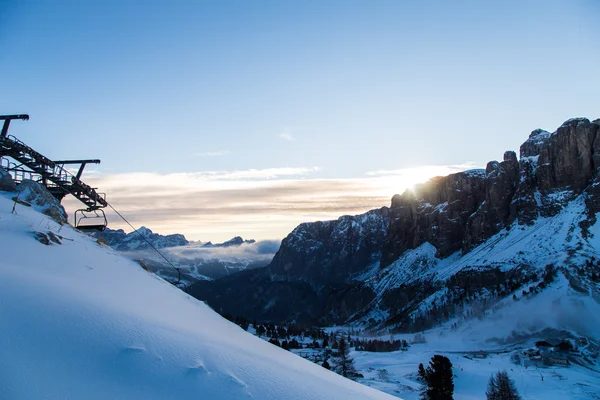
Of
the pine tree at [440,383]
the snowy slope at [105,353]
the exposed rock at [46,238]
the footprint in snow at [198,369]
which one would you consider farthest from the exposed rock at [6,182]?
the pine tree at [440,383]

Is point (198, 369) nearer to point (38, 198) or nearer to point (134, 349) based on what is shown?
point (134, 349)

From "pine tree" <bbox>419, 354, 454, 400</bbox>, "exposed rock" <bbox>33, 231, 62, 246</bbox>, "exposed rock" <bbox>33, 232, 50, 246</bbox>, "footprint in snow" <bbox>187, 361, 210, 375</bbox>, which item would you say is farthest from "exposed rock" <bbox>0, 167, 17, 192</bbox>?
"pine tree" <bbox>419, 354, 454, 400</bbox>

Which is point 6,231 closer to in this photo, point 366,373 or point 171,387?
point 171,387

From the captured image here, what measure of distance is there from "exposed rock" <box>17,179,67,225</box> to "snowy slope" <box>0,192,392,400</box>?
1032cm

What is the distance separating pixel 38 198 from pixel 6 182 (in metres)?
1.68

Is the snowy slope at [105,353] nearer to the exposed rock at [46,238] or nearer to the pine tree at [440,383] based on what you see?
the exposed rock at [46,238]

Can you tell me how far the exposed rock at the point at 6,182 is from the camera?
73.3ft

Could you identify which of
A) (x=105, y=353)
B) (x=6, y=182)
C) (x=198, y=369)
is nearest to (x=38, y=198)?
(x=6, y=182)

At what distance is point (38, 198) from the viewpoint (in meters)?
23.0

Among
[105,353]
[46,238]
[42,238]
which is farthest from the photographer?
[46,238]

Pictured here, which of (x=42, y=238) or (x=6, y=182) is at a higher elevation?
(x=6, y=182)

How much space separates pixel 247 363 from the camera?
32.7 feet

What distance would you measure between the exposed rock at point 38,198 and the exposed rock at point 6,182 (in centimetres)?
31

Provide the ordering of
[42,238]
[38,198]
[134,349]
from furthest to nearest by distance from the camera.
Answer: [38,198], [42,238], [134,349]
